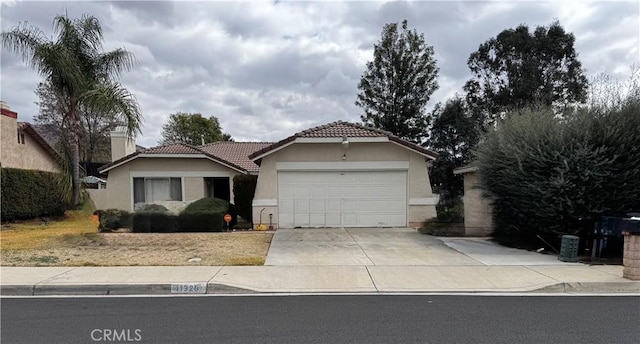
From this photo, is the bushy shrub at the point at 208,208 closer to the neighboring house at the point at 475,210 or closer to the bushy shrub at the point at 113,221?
the bushy shrub at the point at 113,221

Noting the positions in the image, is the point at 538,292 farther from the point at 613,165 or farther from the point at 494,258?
the point at 613,165

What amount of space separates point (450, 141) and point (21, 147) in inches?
968

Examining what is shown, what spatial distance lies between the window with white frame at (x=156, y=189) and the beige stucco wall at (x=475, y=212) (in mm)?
12284

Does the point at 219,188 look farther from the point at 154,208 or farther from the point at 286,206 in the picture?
the point at 286,206

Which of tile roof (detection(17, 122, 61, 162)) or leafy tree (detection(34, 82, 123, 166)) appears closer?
tile roof (detection(17, 122, 61, 162))

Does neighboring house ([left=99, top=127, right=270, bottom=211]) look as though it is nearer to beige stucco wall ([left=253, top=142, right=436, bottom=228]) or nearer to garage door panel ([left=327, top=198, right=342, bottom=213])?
beige stucco wall ([left=253, top=142, right=436, bottom=228])

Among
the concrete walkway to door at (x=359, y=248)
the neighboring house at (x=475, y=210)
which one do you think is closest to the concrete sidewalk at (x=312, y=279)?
the concrete walkway to door at (x=359, y=248)

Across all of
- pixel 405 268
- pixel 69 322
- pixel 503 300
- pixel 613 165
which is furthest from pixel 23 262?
pixel 613 165

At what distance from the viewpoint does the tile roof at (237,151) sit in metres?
22.0

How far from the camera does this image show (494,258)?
988cm

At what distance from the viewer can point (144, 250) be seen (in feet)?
35.1

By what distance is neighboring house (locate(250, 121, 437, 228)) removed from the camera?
15.4m

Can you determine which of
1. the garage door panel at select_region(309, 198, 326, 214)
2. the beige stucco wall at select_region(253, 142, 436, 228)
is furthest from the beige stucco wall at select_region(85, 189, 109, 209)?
the garage door panel at select_region(309, 198, 326, 214)

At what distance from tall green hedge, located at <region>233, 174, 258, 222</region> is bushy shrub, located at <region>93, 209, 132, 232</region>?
406 cm
